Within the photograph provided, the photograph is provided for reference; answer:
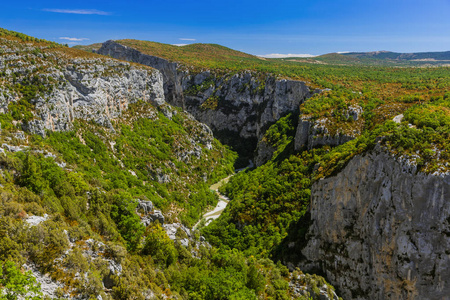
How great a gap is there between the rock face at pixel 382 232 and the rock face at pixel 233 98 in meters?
55.6

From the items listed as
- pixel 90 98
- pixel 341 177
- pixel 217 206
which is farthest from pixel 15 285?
pixel 217 206

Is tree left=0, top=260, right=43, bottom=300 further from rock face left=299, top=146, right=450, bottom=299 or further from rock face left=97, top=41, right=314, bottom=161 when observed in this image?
→ rock face left=97, top=41, right=314, bottom=161

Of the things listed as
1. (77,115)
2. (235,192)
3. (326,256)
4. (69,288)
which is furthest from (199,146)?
(69,288)

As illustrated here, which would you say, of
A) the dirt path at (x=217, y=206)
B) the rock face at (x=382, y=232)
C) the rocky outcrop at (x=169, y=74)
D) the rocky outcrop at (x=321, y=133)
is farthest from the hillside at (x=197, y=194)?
the rocky outcrop at (x=169, y=74)

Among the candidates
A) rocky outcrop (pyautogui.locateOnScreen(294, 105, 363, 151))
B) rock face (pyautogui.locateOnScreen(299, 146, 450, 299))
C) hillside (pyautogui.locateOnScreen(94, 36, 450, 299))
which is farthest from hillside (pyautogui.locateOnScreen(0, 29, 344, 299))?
rocky outcrop (pyautogui.locateOnScreen(294, 105, 363, 151))

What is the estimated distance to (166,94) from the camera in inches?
5645

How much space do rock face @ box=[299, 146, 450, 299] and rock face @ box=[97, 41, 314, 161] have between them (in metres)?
55.6

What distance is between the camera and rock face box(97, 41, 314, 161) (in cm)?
9462

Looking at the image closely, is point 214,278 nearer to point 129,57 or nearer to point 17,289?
point 17,289

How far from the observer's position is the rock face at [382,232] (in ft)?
87.0

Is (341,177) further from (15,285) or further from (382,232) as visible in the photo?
(15,285)

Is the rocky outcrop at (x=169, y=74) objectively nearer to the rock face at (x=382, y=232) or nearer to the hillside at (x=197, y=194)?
the hillside at (x=197, y=194)

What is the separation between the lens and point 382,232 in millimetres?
30156

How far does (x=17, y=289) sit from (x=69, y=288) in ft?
10.9
